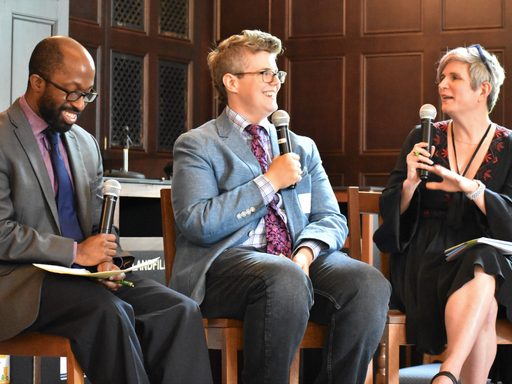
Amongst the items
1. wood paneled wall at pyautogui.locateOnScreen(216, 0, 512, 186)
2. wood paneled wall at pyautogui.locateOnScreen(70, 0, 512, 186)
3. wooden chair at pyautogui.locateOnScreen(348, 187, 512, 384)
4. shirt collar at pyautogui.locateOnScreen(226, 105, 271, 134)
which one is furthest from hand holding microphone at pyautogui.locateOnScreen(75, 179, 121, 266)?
wood paneled wall at pyautogui.locateOnScreen(216, 0, 512, 186)

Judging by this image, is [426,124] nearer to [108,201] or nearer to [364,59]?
[108,201]

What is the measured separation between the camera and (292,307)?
2801 millimetres

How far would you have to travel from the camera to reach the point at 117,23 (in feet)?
22.2

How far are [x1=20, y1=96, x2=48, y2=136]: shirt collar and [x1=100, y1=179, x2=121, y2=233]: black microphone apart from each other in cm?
31

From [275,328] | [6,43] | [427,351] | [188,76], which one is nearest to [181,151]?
[275,328]

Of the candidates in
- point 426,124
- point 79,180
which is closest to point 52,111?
point 79,180

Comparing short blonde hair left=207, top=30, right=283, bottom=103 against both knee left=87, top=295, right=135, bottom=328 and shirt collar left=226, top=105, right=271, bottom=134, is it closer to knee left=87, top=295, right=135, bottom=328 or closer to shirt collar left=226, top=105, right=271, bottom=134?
shirt collar left=226, top=105, right=271, bottom=134

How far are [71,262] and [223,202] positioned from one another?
0.55 metres

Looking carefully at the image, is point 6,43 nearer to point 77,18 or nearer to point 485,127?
point 77,18

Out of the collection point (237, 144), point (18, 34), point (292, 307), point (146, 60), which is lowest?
point (292, 307)

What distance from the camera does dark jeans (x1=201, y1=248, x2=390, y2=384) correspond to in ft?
9.19

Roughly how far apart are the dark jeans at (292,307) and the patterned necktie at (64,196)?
442 mm

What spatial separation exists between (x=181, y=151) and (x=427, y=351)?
100cm

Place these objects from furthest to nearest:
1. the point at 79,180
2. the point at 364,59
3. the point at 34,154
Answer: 1. the point at 364,59
2. the point at 79,180
3. the point at 34,154
